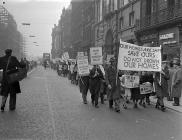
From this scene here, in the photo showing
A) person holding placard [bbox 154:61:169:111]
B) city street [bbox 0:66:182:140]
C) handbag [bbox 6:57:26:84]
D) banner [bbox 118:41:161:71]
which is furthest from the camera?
person holding placard [bbox 154:61:169:111]

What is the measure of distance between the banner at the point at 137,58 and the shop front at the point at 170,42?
449 inches

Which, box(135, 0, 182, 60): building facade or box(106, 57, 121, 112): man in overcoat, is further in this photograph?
box(135, 0, 182, 60): building facade

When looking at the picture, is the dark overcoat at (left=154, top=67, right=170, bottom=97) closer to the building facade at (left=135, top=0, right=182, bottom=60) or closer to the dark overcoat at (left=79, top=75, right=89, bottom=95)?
the dark overcoat at (left=79, top=75, right=89, bottom=95)

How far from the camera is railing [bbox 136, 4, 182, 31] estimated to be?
2482 cm

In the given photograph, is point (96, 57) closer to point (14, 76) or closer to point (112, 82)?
point (112, 82)

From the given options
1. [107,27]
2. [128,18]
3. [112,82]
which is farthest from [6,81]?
[107,27]

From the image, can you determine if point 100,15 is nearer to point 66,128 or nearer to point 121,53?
point 121,53

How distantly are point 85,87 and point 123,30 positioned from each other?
916 inches

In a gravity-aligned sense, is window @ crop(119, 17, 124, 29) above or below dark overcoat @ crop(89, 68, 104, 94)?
above

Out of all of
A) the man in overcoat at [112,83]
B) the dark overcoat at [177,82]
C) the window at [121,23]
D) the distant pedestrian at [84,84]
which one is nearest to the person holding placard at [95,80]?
the distant pedestrian at [84,84]

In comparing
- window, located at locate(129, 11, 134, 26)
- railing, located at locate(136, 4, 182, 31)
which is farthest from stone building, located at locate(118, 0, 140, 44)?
railing, located at locate(136, 4, 182, 31)

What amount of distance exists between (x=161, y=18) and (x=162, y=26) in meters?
0.74

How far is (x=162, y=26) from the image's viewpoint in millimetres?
27281

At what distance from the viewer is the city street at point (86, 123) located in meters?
8.41
